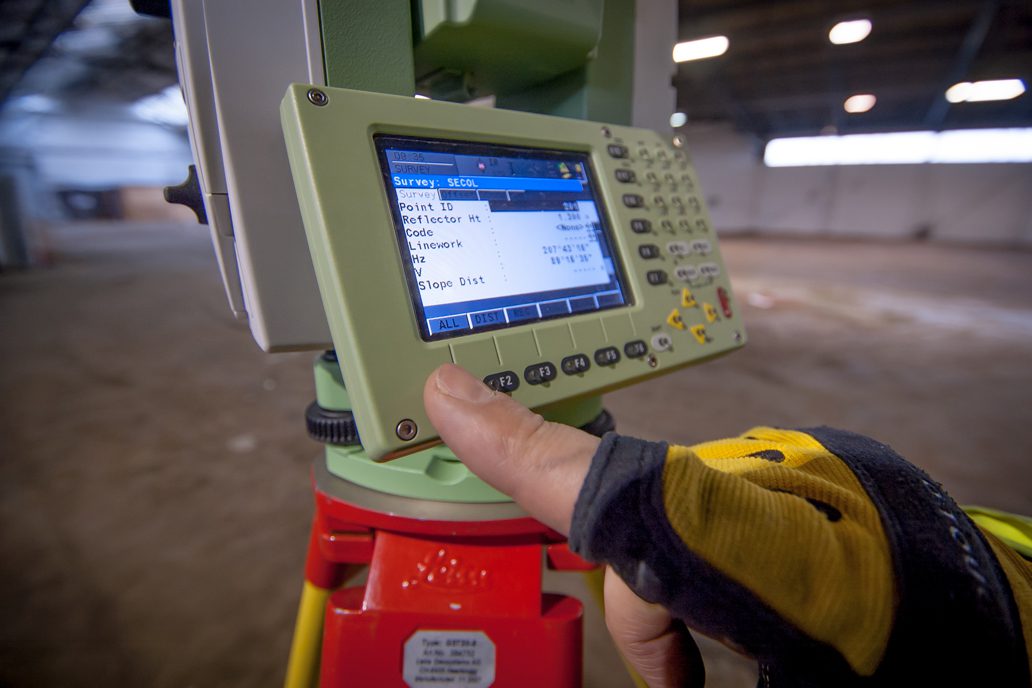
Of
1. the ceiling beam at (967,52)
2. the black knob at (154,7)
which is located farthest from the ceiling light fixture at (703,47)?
the black knob at (154,7)

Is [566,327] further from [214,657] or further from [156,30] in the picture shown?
[156,30]

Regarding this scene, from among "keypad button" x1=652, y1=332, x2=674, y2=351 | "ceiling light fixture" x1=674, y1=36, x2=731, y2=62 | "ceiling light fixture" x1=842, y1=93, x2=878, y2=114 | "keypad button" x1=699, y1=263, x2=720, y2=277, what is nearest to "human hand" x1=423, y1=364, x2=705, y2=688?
"keypad button" x1=652, y1=332, x2=674, y2=351

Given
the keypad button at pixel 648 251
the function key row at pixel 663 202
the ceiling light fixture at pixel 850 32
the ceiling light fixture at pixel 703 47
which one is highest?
the ceiling light fixture at pixel 703 47

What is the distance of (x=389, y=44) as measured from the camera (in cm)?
40

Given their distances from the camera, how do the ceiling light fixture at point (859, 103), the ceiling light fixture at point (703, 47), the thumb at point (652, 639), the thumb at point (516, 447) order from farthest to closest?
the ceiling light fixture at point (859, 103) < the ceiling light fixture at point (703, 47) < the thumb at point (652, 639) < the thumb at point (516, 447)

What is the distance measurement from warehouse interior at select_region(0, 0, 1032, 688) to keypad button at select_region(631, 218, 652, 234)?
0.58 ft

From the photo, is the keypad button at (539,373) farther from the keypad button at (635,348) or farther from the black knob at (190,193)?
the black knob at (190,193)

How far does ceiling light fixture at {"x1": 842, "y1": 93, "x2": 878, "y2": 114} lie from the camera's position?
7047mm

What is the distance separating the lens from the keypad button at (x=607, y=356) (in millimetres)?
410

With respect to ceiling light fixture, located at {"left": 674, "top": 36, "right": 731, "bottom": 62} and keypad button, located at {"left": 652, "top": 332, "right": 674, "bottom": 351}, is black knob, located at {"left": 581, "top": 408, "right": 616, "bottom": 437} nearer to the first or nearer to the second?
keypad button, located at {"left": 652, "top": 332, "right": 674, "bottom": 351}

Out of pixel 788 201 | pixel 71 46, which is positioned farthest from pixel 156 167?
pixel 788 201

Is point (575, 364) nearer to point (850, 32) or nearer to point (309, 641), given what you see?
point (309, 641)

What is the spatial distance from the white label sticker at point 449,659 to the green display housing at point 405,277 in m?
0.21

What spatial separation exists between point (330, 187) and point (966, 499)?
1.72m
